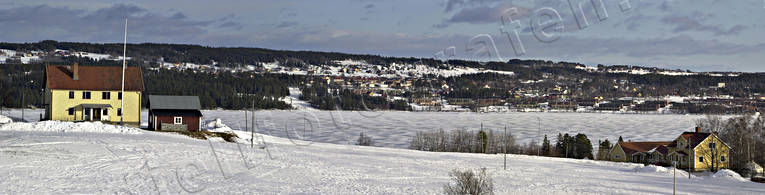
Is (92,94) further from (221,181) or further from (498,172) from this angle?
(498,172)

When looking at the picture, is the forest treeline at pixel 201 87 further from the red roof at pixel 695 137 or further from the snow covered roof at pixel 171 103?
the red roof at pixel 695 137

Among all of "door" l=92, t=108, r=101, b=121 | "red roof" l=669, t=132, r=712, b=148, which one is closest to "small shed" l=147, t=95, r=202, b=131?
"door" l=92, t=108, r=101, b=121

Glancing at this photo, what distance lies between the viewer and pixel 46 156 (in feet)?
98.0

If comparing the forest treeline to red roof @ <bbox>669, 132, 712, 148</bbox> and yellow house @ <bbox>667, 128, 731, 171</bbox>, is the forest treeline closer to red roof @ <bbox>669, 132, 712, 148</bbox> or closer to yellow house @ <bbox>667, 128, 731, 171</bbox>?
red roof @ <bbox>669, 132, 712, 148</bbox>

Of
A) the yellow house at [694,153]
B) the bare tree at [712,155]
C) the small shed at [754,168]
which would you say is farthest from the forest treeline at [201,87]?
the small shed at [754,168]

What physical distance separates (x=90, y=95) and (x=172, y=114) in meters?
6.11

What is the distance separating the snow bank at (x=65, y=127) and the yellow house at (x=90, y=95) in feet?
15.6

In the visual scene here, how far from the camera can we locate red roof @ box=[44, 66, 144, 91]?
47719 millimetres

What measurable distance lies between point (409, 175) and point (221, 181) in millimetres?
10716

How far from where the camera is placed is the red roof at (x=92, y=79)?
157ft

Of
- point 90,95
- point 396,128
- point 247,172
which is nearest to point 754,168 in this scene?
point 247,172

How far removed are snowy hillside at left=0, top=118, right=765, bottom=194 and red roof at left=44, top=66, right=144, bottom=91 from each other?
7105mm

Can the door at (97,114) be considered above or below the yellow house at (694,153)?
above

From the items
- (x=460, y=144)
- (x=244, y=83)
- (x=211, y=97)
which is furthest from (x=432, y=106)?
(x=460, y=144)
